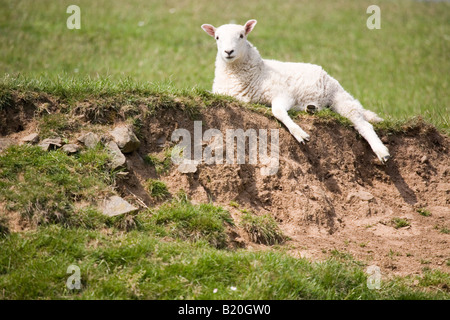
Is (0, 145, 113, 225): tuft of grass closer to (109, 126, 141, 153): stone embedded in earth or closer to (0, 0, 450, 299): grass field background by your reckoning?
(0, 0, 450, 299): grass field background

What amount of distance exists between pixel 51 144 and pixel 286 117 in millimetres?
3223

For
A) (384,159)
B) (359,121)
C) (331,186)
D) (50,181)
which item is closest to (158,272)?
(50,181)

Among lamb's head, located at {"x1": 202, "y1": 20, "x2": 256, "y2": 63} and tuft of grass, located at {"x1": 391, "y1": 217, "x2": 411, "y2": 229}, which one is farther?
lamb's head, located at {"x1": 202, "y1": 20, "x2": 256, "y2": 63}

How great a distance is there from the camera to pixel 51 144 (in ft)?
20.1

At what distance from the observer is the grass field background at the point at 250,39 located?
13.0 m

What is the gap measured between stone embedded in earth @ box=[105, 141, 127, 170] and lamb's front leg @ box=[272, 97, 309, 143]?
2.40m

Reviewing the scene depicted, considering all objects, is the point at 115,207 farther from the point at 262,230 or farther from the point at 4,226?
the point at 262,230

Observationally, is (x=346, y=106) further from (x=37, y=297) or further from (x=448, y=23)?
(x=448, y=23)

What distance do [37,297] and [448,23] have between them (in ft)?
67.2

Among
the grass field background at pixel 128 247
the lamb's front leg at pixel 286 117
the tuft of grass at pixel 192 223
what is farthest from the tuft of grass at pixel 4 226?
the lamb's front leg at pixel 286 117

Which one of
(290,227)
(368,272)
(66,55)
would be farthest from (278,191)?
(66,55)

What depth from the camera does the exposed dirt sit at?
628 centimetres

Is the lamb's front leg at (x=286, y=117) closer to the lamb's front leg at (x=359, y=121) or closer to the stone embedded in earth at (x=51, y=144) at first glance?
the lamb's front leg at (x=359, y=121)

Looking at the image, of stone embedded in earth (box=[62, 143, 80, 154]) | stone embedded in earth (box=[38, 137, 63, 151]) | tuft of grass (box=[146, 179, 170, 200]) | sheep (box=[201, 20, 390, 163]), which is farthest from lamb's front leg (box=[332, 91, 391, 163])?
stone embedded in earth (box=[38, 137, 63, 151])
